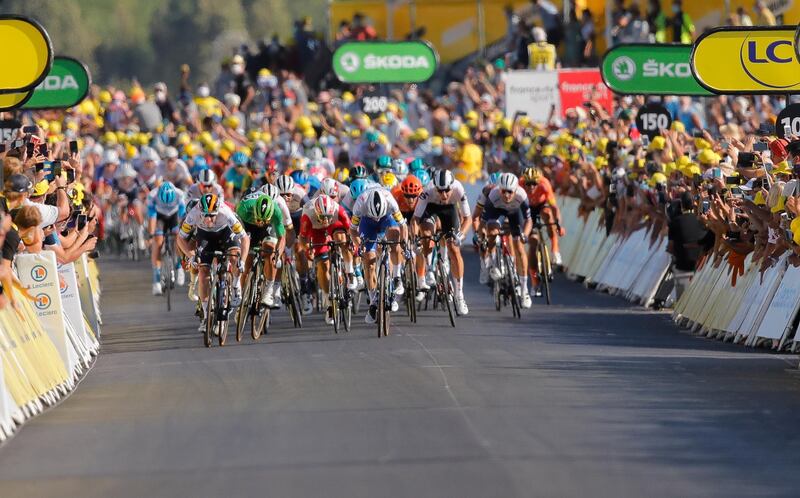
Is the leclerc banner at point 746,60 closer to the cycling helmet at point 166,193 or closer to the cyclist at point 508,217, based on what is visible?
the cyclist at point 508,217

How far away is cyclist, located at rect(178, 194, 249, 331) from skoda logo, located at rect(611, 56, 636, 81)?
223 inches

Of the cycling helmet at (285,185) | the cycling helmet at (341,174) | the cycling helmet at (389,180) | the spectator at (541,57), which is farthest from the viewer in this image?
the spectator at (541,57)

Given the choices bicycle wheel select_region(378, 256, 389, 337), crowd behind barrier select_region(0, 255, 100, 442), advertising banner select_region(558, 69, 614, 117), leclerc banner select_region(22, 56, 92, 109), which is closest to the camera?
crowd behind barrier select_region(0, 255, 100, 442)

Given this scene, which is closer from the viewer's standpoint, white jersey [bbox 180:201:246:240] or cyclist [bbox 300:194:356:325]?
white jersey [bbox 180:201:246:240]

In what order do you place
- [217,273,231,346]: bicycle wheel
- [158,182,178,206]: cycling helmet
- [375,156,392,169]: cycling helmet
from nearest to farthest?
[217,273,231,346]: bicycle wheel
[375,156,392,169]: cycling helmet
[158,182,178,206]: cycling helmet

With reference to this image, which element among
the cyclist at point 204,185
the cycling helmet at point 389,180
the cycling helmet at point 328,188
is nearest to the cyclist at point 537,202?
the cycling helmet at point 389,180

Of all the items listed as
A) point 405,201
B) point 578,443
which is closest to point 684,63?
point 405,201

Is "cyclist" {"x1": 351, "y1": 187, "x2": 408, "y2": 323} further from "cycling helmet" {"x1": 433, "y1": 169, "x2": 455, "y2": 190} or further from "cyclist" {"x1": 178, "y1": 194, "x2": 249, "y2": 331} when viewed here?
"cyclist" {"x1": 178, "y1": 194, "x2": 249, "y2": 331}

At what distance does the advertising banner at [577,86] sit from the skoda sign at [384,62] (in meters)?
4.31

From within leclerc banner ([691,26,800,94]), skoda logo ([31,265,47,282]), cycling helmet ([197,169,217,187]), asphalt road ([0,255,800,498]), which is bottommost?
asphalt road ([0,255,800,498])

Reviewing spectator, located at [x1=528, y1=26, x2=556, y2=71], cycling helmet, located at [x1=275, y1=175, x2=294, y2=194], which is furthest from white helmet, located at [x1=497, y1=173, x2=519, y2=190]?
spectator, located at [x1=528, y1=26, x2=556, y2=71]

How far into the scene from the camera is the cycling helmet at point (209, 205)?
18797 millimetres

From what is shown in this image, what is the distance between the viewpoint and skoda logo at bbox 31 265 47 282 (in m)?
15.6

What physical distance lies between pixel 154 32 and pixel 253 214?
84.4 m
